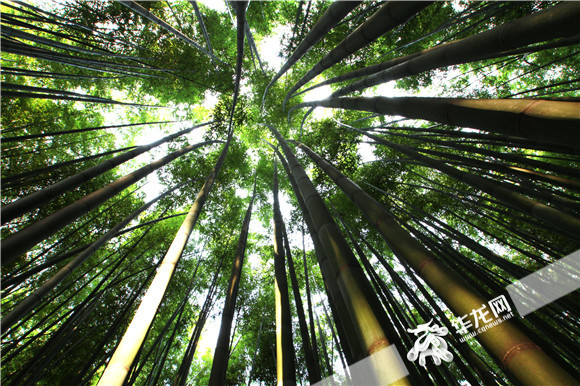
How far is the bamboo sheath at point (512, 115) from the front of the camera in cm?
99

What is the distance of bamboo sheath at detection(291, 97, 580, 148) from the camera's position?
3.25 feet

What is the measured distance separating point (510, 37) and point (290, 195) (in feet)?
22.9

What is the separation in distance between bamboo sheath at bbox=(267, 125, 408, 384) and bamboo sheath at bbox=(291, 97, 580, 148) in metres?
0.92

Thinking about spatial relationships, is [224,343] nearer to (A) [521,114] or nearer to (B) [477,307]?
(B) [477,307]

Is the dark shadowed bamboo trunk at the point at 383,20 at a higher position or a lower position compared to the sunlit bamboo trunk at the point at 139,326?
higher

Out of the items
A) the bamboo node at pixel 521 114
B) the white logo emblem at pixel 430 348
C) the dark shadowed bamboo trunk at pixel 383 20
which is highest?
the dark shadowed bamboo trunk at pixel 383 20

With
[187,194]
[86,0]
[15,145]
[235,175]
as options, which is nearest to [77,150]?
[15,145]

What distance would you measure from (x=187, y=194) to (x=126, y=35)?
368 cm

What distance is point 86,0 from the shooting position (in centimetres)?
485

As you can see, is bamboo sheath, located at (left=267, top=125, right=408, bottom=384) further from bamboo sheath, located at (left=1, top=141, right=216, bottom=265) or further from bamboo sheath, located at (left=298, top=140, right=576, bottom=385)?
bamboo sheath, located at (left=1, top=141, right=216, bottom=265)

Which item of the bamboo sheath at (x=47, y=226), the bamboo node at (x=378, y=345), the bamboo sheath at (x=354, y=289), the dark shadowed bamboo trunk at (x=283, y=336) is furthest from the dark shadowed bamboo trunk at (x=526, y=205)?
the bamboo sheath at (x=47, y=226)

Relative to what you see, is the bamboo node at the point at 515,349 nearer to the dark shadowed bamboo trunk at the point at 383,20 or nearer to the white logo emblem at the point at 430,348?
the white logo emblem at the point at 430,348

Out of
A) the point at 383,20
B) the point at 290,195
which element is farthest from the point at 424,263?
the point at 290,195

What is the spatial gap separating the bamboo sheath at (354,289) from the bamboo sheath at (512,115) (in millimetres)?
916
